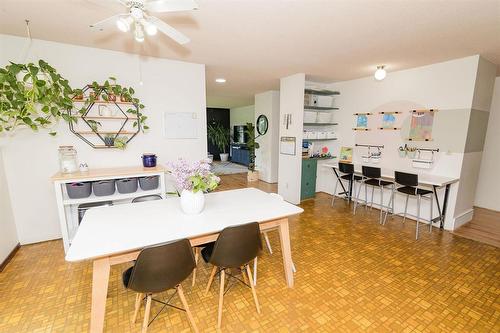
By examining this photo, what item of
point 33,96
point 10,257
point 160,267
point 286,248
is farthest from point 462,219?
point 10,257

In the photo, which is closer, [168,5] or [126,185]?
[168,5]

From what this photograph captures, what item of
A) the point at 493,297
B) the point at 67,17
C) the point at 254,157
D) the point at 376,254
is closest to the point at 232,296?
the point at 376,254

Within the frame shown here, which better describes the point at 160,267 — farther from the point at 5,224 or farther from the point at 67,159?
the point at 5,224

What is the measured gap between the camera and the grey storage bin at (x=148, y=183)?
3.04 metres

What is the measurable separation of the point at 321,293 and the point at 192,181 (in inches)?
62.1

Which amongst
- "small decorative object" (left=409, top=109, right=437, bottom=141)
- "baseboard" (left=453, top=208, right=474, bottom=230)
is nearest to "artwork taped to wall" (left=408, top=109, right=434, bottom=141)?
"small decorative object" (left=409, top=109, right=437, bottom=141)

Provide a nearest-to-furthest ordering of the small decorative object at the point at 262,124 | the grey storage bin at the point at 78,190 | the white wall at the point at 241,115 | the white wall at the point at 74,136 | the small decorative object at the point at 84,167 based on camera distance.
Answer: the grey storage bin at the point at 78,190 < the white wall at the point at 74,136 < the small decorative object at the point at 84,167 < the small decorative object at the point at 262,124 < the white wall at the point at 241,115

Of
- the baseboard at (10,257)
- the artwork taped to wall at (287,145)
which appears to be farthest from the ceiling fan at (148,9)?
the artwork taped to wall at (287,145)

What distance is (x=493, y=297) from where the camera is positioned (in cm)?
207

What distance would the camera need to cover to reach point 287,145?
4676mm

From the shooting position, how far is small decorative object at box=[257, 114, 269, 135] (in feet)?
20.9

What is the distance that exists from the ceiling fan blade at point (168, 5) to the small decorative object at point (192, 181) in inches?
42.8

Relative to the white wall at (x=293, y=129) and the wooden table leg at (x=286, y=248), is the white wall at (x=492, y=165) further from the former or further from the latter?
the wooden table leg at (x=286, y=248)

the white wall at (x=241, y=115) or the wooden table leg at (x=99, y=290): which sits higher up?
the white wall at (x=241, y=115)
